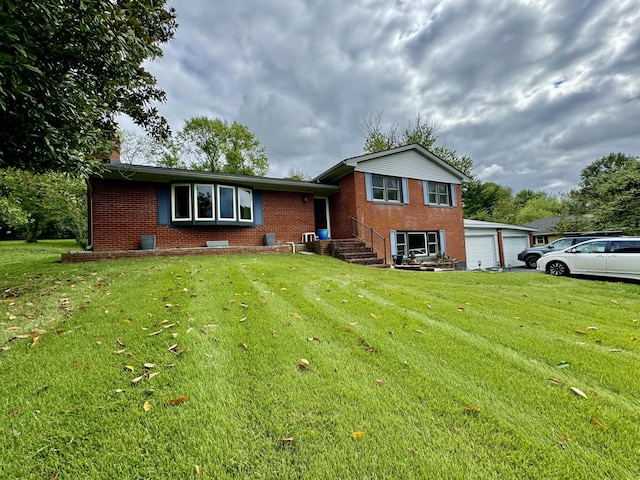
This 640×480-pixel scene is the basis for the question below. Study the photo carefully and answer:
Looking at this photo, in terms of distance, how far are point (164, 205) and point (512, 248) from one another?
2283 cm

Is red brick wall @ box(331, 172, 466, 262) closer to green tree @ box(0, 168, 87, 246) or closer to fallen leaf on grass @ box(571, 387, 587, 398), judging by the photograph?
fallen leaf on grass @ box(571, 387, 587, 398)

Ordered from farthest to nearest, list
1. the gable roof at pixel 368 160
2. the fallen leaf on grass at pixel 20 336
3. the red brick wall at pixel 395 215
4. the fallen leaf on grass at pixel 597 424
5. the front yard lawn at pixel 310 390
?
the red brick wall at pixel 395 215 → the gable roof at pixel 368 160 → the fallen leaf on grass at pixel 20 336 → the fallen leaf on grass at pixel 597 424 → the front yard lawn at pixel 310 390

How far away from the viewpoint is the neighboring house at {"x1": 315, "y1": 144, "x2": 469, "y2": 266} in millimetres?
12711

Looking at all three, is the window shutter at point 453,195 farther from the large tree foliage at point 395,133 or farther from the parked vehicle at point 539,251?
the large tree foliage at point 395,133

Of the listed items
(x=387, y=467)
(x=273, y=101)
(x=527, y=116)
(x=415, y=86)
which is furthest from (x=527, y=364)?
(x=527, y=116)

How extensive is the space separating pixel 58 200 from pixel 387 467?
2445 centimetres

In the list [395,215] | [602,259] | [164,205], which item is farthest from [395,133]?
[164,205]

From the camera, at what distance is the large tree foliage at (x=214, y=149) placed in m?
26.0

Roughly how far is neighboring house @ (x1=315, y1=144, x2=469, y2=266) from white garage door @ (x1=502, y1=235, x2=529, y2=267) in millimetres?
6320

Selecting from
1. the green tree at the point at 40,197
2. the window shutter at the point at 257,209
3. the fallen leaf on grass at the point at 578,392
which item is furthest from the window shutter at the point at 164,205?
the fallen leaf on grass at the point at 578,392

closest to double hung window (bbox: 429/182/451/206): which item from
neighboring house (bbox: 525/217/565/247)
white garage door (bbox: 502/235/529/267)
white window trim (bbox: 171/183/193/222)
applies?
white garage door (bbox: 502/235/529/267)

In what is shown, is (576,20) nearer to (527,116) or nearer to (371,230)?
(371,230)

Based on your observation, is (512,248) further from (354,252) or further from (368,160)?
(354,252)

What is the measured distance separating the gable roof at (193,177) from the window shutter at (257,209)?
0.35m
